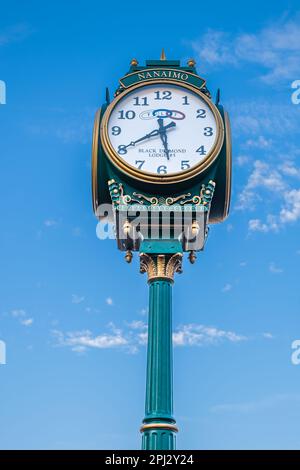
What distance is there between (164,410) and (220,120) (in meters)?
5.50

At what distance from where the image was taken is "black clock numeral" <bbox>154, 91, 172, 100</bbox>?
15.9m

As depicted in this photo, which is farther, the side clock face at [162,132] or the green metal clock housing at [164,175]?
the side clock face at [162,132]

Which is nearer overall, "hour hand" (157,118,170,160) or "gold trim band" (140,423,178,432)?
"gold trim band" (140,423,178,432)

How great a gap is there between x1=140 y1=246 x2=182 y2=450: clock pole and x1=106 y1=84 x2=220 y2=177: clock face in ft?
4.91

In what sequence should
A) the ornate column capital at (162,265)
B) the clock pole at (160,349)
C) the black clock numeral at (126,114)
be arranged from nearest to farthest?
A: 1. the clock pole at (160,349)
2. the ornate column capital at (162,265)
3. the black clock numeral at (126,114)

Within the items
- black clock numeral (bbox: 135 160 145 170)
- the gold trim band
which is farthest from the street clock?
the gold trim band

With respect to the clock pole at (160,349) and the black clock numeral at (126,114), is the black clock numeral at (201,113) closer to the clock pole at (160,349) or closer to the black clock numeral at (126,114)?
the black clock numeral at (126,114)

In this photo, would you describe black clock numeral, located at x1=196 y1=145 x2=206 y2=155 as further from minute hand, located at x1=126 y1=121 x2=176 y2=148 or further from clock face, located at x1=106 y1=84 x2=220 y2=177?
minute hand, located at x1=126 y1=121 x2=176 y2=148

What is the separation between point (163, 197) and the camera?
14.9 m

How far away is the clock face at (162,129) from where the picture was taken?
49.7 ft

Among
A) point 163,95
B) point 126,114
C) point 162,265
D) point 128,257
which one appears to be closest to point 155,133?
point 126,114

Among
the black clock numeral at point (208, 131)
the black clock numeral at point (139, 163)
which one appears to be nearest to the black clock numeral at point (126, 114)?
the black clock numeral at point (139, 163)
